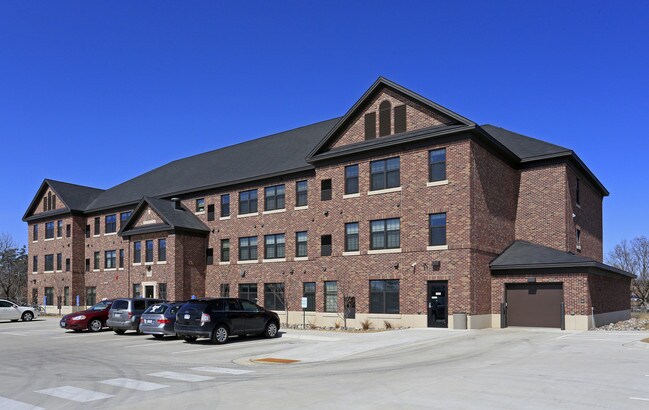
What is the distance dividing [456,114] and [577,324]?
10.9 m

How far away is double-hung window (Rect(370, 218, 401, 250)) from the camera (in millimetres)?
29719

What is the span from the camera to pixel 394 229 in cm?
2980

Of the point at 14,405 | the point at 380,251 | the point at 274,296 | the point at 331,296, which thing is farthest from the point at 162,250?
the point at 14,405

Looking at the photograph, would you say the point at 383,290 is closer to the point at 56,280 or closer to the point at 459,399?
the point at 459,399

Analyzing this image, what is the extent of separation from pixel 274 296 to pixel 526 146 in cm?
1736

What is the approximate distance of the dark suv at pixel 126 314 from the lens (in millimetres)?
27859

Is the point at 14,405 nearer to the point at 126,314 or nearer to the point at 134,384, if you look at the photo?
the point at 134,384

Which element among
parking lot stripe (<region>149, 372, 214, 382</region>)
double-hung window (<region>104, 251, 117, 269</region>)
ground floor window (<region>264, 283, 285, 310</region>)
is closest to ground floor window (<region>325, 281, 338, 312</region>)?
ground floor window (<region>264, 283, 285, 310</region>)

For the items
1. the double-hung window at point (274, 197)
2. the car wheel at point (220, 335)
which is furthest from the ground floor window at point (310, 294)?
the car wheel at point (220, 335)

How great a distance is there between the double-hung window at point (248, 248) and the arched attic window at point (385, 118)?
12637 millimetres

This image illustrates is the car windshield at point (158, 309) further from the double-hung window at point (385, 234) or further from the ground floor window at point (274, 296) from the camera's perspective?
the ground floor window at point (274, 296)

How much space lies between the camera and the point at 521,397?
35.3 feet

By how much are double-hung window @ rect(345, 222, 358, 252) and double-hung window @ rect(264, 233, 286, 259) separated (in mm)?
6603

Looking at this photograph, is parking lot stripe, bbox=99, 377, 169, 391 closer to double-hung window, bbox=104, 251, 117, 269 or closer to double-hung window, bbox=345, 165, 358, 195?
double-hung window, bbox=345, 165, 358, 195
